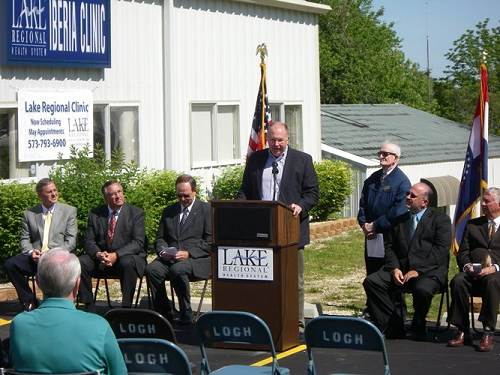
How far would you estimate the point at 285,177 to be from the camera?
11.4 meters

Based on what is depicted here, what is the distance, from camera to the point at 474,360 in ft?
34.3

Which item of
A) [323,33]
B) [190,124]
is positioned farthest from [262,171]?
[323,33]

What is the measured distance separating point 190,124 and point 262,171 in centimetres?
915

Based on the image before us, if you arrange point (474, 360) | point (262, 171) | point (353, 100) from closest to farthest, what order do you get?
point (474, 360)
point (262, 171)
point (353, 100)

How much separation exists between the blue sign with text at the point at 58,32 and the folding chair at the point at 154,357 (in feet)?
32.9

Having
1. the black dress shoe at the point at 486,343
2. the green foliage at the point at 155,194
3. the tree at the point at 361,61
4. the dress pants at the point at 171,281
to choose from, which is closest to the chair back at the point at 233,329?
the black dress shoe at the point at 486,343

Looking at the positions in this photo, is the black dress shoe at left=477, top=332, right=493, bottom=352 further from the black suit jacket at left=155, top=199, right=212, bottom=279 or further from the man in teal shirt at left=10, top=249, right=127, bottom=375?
the man in teal shirt at left=10, top=249, right=127, bottom=375

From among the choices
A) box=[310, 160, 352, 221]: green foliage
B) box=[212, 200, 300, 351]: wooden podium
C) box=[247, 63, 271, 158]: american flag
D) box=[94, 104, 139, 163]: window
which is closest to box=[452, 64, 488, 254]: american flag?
box=[212, 200, 300, 351]: wooden podium

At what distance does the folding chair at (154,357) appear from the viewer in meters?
6.78

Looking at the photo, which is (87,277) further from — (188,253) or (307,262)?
(307,262)

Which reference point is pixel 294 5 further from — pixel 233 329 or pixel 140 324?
pixel 140 324

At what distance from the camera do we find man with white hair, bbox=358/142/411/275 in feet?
38.6

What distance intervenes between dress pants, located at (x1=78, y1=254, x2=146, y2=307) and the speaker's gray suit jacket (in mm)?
384

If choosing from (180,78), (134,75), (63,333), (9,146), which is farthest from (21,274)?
(180,78)
